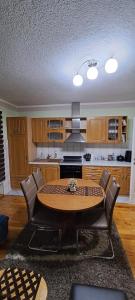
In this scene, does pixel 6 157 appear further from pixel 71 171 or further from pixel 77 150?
pixel 77 150

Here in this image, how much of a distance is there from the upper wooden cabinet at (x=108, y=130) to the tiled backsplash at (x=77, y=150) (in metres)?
0.35

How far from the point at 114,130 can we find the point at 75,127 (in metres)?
0.99

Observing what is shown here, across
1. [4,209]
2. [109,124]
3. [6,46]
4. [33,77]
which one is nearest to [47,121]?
[109,124]

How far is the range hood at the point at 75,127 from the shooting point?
391 centimetres

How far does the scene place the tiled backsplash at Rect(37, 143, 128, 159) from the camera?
420 cm

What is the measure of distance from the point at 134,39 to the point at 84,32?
0.45 metres

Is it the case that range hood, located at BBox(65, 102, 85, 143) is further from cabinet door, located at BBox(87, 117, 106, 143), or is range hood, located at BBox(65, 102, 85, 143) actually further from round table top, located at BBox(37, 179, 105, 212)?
round table top, located at BBox(37, 179, 105, 212)

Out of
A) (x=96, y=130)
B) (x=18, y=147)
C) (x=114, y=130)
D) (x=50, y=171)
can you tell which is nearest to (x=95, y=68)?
(x=96, y=130)

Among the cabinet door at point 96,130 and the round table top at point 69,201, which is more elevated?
the cabinet door at point 96,130

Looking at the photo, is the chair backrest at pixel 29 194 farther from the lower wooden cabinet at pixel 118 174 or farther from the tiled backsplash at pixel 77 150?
the tiled backsplash at pixel 77 150

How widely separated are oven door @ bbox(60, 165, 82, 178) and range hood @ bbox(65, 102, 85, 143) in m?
0.65

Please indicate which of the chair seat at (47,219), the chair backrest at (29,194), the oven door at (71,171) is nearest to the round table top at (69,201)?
the chair backrest at (29,194)

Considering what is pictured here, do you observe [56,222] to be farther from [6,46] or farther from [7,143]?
[7,143]

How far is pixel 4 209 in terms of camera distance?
10.4ft
